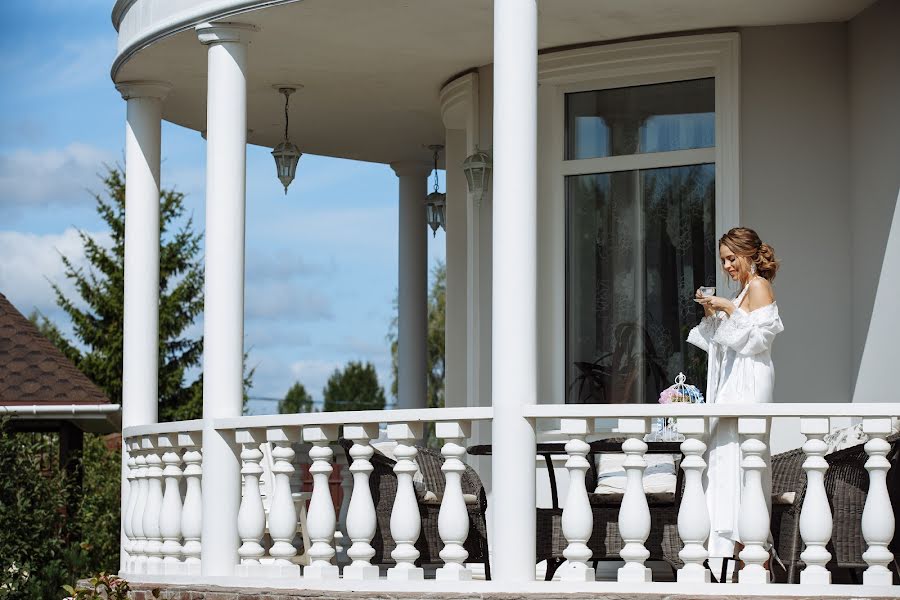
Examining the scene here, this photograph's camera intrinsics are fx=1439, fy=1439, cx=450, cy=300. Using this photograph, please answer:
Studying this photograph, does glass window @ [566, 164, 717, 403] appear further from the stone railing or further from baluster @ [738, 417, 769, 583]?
baluster @ [738, 417, 769, 583]

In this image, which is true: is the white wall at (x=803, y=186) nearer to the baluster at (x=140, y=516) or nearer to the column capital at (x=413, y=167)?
the baluster at (x=140, y=516)

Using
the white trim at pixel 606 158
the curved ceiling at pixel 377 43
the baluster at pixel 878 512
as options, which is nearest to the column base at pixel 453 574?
the baluster at pixel 878 512

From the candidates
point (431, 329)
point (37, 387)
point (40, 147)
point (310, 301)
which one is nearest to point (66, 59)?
point (40, 147)

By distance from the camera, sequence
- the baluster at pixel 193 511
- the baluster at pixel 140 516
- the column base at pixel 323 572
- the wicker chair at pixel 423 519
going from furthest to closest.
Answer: the baluster at pixel 140 516 → the baluster at pixel 193 511 → the wicker chair at pixel 423 519 → the column base at pixel 323 572

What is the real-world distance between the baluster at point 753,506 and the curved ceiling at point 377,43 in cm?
306

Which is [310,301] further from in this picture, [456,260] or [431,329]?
[456,260]

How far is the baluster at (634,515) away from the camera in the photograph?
6.12 metres

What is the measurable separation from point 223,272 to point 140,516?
158 cm

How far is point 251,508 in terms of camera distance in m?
7.26

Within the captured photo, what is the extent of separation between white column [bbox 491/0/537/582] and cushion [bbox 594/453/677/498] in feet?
3.40

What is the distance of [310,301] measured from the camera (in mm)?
80875

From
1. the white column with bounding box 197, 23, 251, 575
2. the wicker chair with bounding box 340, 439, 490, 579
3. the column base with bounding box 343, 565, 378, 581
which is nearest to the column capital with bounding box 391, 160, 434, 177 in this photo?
the white column with bounding box 197, 23, 251, 575

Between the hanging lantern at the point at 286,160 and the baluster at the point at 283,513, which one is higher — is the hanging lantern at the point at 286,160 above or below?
above

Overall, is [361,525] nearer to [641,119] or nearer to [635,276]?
[635,276]
